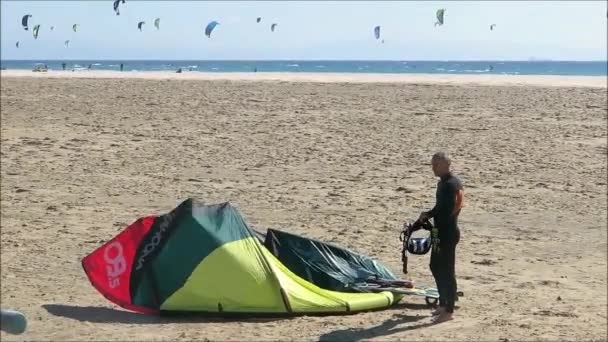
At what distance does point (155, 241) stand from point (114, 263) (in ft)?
1.22

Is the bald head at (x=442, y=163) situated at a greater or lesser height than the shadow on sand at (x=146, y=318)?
greater

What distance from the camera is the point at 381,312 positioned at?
6137mm

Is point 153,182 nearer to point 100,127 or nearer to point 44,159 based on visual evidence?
point 44,159

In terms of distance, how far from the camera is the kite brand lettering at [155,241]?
6.00 metres

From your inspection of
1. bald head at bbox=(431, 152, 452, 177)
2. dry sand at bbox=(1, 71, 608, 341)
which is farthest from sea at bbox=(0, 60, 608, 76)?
bald head at bbox=(431, 152, 452, 177)

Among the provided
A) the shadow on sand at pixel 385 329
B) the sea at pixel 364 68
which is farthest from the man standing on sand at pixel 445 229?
the sea at pixel 364 68

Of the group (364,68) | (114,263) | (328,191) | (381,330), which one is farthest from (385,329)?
(364,68)

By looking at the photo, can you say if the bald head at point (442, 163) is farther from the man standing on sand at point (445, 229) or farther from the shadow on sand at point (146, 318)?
the shadow on sand at point (146, 318)

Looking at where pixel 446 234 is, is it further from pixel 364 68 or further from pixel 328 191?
pixel 364 68

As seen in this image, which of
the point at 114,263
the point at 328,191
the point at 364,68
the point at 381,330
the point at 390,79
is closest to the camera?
the point at 381,330

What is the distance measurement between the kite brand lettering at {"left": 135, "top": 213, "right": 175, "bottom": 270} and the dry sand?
14.3 inches

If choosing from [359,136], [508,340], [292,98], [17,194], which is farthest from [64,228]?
[292,98]

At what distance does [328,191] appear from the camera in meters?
10.6

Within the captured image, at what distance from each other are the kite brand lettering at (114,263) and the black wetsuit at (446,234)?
211 cm
